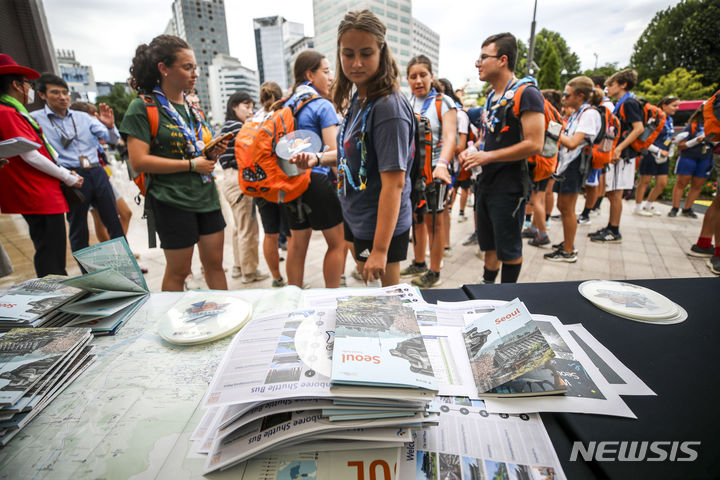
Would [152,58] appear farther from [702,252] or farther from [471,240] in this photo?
[702,252]

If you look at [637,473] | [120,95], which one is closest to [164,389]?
[637,473]

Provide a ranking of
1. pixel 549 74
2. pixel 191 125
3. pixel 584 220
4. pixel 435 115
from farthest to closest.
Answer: pixel 549 74, pixel 584 220, pixel 435 115, pixel 191 125

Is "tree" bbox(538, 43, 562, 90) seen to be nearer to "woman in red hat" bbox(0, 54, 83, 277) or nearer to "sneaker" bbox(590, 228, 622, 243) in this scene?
"sneaker" bbox(590, 228, 622, 243)

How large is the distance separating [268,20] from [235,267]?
9633cm

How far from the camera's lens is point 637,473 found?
0.53 metres

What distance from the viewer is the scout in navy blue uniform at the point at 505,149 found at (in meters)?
1.88

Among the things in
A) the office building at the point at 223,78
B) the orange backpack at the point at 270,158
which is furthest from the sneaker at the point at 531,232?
the office building at the point at 223,78

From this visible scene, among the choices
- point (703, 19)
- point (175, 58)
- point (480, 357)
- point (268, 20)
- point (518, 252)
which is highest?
point (268, 20)

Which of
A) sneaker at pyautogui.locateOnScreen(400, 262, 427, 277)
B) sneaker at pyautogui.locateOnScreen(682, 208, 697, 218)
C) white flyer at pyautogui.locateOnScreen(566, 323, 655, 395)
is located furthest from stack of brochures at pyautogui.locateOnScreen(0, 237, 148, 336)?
sneaker at pyautogui.locateOnScreen(682, 208, 697, 218)

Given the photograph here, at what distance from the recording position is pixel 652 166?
5344mm

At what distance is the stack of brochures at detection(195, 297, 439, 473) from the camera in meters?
0.58

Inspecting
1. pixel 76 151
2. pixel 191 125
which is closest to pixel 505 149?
pixel 191 125

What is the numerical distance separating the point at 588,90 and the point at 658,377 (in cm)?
363

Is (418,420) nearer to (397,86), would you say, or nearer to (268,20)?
(397,86)
